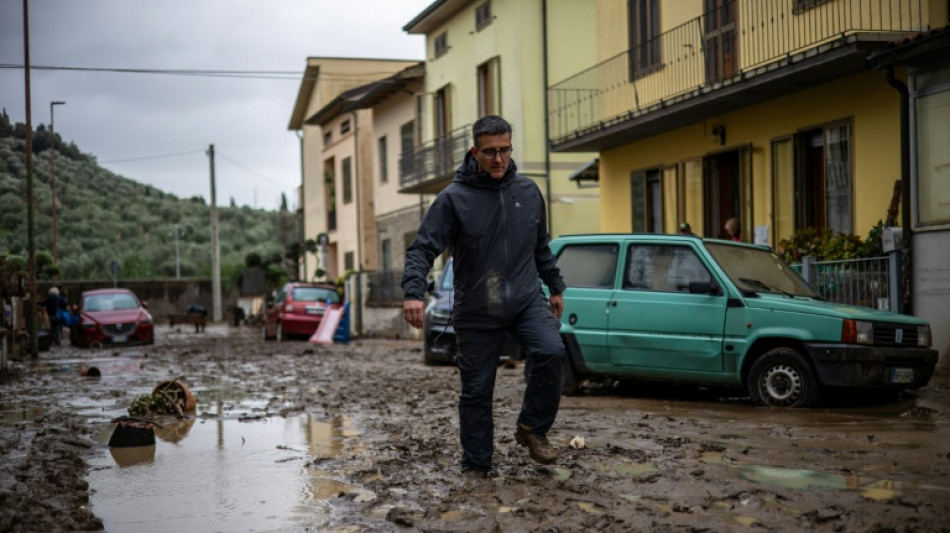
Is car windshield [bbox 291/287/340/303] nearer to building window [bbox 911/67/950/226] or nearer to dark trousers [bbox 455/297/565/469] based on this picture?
building window [bbox 911/67/950/226]

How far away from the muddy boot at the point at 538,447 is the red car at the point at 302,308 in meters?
22.4

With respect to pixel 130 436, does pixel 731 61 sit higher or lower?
higher

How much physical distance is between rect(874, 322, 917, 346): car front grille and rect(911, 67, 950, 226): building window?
375cm

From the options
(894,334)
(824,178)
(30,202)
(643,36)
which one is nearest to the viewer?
(894,334)

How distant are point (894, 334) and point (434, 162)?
74.0 feet

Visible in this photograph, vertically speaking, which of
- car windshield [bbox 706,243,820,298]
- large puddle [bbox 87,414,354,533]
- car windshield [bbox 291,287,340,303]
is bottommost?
large puddle [bbox 87,414,354,533]

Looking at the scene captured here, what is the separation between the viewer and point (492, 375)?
6.79m

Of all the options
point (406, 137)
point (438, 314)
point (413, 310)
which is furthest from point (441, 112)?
point (413, 310)

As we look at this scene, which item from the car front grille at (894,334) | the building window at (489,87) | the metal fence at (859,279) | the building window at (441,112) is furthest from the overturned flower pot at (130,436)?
the building window at (441,112)

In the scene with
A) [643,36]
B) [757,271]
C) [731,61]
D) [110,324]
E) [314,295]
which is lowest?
[110,324]

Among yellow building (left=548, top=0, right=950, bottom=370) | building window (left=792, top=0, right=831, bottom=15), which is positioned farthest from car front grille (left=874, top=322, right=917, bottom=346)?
building window (left=792, top=0, right=831, bottom=15)

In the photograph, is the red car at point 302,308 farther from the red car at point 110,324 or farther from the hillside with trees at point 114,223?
the hillside with trees at point 114,223

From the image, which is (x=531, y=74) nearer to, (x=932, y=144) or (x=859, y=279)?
(x=859, y=279)

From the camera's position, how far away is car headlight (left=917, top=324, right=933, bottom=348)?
10.6 meters
